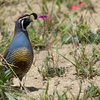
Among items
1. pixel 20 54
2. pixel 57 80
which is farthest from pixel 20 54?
pixel 57 80

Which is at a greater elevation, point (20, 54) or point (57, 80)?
point (20, 54)

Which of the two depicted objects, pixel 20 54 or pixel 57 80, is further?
pixel 57 80

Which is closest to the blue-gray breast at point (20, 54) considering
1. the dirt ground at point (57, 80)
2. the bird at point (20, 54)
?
the bird at point (20, 54)

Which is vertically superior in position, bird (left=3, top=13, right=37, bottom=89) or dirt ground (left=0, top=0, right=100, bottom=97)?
bird (left=3, top=13, right=37, bottom=89)

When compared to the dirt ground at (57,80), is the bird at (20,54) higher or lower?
higher

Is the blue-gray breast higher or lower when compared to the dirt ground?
higher

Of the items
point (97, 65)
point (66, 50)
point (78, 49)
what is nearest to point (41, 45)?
point (66, 50)

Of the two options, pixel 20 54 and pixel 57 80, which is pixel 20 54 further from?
pixel 57 80

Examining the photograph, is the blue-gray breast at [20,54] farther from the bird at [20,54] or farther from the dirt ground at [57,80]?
the dirt ground at [57,80]

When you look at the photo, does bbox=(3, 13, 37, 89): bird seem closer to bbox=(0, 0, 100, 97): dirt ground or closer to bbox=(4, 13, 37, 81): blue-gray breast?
bbox=(4, 13, 37, 81): blue-gray breast

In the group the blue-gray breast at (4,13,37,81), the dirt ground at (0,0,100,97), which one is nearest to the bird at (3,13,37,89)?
the blue-gray breast at (4,13,37,81)

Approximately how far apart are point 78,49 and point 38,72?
76 cm

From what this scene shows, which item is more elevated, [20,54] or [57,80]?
[20,54]

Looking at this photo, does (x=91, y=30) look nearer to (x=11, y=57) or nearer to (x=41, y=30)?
(x=41, y=30)
